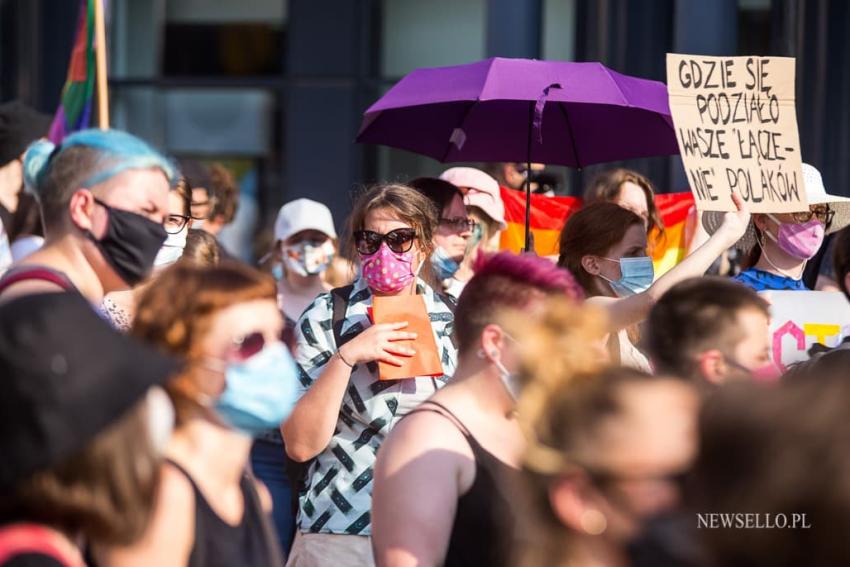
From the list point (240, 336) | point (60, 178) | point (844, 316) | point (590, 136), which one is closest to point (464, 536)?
point (240, 336)

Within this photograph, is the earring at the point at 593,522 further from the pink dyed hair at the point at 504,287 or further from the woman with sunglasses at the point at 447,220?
the woman with sunglasses at the point at 447,220

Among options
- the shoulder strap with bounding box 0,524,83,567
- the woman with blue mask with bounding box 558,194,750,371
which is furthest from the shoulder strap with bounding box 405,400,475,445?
the woman with blue mask with bounding box 558,194,750,371

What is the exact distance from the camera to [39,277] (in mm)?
3373

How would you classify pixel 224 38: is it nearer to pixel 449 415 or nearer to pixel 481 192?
pixel 481 192

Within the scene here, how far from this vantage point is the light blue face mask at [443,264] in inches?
238

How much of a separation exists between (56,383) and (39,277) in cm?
103

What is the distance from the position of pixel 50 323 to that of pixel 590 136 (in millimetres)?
4157

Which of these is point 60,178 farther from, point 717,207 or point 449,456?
point 717,207

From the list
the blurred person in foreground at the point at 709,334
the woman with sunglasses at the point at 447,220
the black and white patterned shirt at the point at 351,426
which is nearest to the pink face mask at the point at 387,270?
the black and white patterned shirt at the point at 351,426

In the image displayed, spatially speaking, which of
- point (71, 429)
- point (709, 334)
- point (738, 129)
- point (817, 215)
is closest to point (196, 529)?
point (71, 429)

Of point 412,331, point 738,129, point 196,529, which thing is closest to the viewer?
point 196,529

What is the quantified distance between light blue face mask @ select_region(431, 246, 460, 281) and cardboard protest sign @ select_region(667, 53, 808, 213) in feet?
4.10

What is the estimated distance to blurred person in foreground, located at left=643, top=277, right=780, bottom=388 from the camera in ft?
11.3

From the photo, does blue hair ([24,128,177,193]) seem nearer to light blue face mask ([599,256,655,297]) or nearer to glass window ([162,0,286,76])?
light blue face mask ([599,256,655,297])
